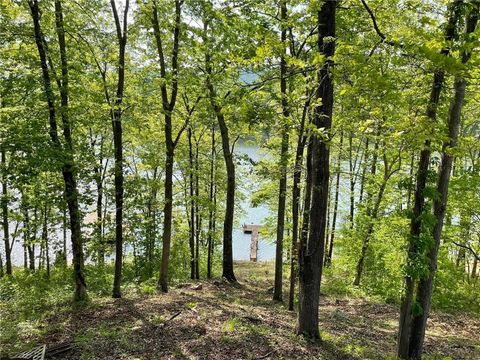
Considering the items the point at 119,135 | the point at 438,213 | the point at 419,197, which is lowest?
the point at 438,213

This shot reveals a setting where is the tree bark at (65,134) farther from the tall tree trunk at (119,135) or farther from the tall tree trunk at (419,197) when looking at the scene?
the tall tree trunk at (419,197)

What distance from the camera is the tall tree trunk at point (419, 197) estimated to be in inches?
201

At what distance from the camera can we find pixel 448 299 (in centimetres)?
1282

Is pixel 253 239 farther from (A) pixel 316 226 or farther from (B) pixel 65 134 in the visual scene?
(A) pixel 316 226

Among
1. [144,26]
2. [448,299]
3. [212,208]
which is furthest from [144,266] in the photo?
[448,299]

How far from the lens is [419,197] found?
20.2ft

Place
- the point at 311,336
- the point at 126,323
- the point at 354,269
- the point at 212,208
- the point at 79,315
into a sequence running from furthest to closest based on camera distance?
the point at 354,269 → the point at 212,208 → the point at 79,315 → the point at 126,323 → the point at 311,336

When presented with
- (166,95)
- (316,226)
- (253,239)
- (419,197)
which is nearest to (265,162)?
(166,95)

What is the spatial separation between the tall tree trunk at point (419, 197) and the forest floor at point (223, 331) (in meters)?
0.73

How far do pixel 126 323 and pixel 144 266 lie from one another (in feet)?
24.2

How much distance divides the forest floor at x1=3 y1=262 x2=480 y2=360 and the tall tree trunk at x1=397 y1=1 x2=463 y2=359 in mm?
730

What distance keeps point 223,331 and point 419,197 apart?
4.31 metres

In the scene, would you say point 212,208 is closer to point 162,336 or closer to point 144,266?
point 144,266

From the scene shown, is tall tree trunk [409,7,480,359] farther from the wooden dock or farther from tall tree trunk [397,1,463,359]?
the wooden dock
